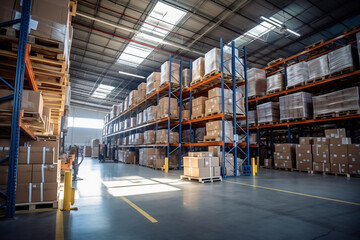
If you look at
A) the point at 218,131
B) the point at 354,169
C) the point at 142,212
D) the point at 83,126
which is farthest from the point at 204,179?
the point at 83,126

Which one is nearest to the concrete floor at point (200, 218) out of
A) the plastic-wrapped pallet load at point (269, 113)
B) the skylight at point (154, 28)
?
the plastic-wrapped pallet load at point (269, 113)

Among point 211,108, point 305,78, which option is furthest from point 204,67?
point 305,78

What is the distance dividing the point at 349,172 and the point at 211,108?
570 centimetres

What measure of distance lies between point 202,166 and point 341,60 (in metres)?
6.85

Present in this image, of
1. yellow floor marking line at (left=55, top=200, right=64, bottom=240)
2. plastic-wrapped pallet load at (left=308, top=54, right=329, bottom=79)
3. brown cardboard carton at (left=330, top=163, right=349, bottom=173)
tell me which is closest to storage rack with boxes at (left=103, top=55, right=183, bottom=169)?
plastic-wrapped pallet load at (left=308, top=54, right=329, bottom=79)

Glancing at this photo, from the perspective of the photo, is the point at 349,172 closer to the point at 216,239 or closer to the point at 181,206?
the point at 181,206

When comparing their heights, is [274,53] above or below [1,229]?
above

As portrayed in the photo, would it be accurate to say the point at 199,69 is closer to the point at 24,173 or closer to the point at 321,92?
the point at 321,92

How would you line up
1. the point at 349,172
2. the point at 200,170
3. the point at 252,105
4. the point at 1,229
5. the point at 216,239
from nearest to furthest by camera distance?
1. the point at 216,239
2. the point at 1,229
3. the point at 200,170
4. the point at 349,172
5. the point at 252,105

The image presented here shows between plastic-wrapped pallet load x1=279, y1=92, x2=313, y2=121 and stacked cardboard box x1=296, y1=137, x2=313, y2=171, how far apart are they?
1.14 meters

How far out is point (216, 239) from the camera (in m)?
2.47

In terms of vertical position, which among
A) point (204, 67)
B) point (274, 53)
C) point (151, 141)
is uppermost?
point (274, 53)

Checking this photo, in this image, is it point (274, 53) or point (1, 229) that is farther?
point (274, 53)

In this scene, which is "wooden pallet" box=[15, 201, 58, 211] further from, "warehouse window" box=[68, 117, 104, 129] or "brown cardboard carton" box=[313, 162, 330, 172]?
"warehouse window" box=[68, 117, 104, 129]
